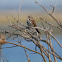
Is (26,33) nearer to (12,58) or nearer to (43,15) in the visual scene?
(43,15)

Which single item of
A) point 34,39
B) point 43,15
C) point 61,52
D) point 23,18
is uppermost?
point 43,15

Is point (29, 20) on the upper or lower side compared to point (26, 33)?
lower

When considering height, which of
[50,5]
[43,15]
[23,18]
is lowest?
[23,18]

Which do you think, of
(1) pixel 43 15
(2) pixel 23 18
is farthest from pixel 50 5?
(2) pixel 23 18

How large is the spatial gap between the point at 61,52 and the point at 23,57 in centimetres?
132

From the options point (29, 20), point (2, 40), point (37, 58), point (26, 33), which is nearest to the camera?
point (2, 40)

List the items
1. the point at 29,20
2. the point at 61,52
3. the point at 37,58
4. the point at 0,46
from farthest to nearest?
the point at 29,20 < the point at 37,58 < the point at 61,52 < the point at 0,46

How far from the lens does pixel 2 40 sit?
1.45 meters

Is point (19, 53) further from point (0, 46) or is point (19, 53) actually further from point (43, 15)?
point (0, 46)

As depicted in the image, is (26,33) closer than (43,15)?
Yes

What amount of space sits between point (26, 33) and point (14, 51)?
292cm

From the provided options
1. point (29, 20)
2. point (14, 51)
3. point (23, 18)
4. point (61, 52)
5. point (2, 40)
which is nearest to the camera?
point (2, 40)

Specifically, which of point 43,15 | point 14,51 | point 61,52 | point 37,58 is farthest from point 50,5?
point 14,51

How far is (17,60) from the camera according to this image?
4.57 meters
